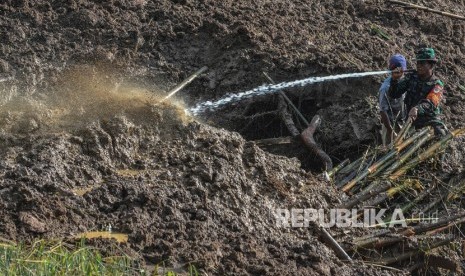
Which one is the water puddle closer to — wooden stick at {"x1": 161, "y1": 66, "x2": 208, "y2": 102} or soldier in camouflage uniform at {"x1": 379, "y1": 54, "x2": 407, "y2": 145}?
wooden stick at {"x1": 161, "y1": 66, "x2": 208, "y2": 102}

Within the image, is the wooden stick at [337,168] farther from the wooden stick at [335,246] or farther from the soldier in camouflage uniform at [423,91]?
the wooden stick at [335,246]

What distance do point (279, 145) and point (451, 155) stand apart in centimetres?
146

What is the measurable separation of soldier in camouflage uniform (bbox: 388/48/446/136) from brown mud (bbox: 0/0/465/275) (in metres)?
0.31

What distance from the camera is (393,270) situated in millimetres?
6430

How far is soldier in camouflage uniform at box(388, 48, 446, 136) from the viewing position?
26.6 feet

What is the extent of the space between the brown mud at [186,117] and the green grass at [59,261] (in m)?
0.24

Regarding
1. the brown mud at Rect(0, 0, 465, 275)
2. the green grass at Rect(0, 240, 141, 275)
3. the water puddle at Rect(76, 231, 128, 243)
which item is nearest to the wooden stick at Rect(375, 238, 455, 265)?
the brown mud at Rect(0, 0, 465, 275)

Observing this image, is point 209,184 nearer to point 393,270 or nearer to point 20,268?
point 393,270

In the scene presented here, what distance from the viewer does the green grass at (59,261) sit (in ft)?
16.3

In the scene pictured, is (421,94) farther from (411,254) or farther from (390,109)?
(411,254)

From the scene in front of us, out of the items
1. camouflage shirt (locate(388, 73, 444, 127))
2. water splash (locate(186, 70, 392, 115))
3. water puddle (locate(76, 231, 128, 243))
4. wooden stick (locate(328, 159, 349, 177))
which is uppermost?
camouflage shirt (locate(388, 73, 444, 127))

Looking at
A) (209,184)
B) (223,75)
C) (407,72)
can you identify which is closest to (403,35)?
(407,72)

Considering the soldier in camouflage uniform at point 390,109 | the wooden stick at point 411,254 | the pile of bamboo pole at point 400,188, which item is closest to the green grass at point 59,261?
the pile of bamboo pole at point 400,188

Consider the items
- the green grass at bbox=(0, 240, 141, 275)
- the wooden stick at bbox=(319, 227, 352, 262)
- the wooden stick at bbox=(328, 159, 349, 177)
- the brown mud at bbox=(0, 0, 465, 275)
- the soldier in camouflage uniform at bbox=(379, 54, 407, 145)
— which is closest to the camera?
the green grass at bbox=(0, 240, 141, 275)
